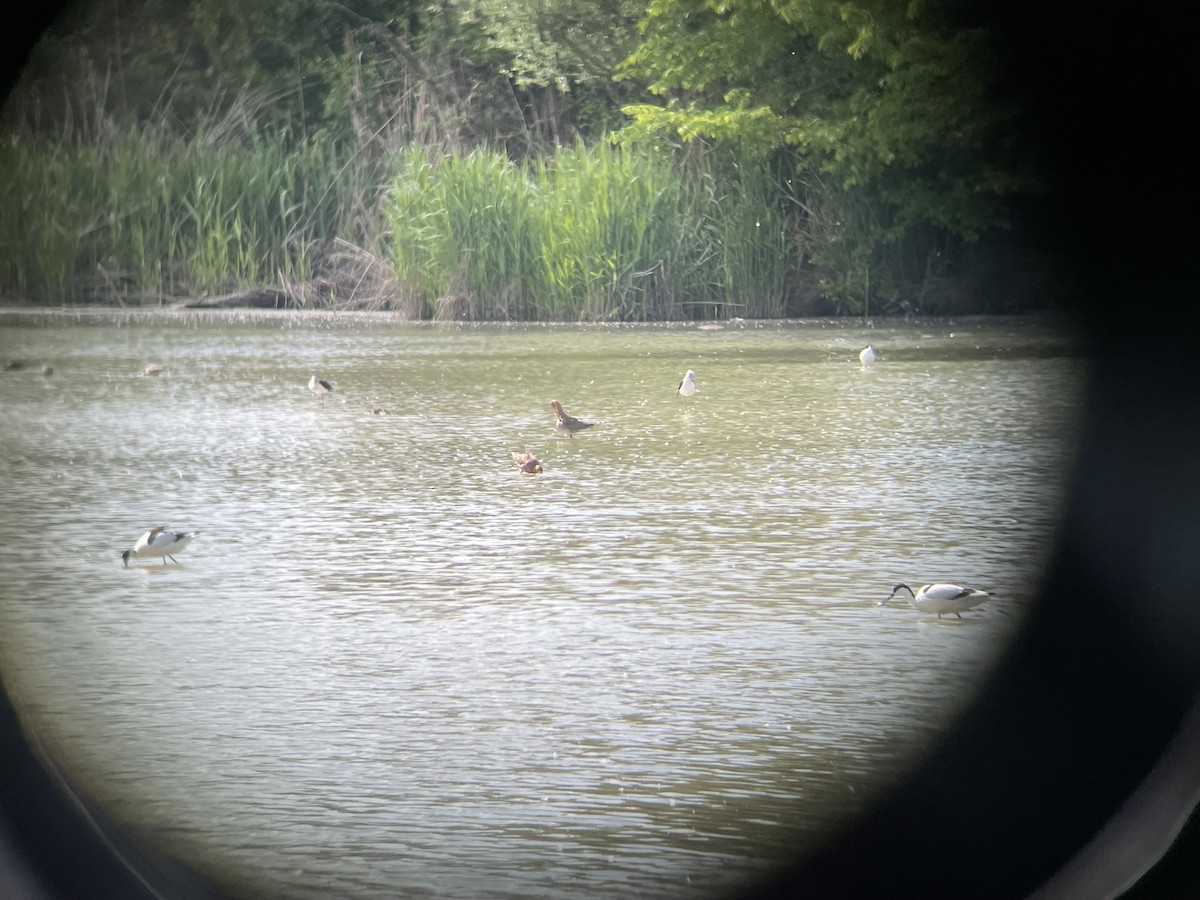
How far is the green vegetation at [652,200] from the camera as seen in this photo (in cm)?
1541

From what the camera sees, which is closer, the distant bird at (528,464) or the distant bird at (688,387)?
the distant bird at (528,464)

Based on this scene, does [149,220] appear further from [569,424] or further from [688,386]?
[569,424]

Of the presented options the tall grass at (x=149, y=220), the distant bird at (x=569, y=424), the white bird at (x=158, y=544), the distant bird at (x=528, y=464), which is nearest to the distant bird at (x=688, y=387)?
the distant bird at (x=569, y=424)

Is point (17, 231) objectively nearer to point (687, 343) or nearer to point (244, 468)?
point (687, 343)

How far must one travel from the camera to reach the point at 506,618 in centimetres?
425

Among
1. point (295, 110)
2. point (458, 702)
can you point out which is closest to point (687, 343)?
point (458, 702)

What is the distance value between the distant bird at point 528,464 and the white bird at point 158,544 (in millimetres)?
1823

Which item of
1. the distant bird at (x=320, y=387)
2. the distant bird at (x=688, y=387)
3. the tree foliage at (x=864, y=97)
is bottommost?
the distant bird at (x=320, y=387)

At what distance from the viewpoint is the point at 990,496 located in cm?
600

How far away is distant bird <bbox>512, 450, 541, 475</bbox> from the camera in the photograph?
21.5ft

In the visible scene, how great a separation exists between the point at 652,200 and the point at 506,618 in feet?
37.6

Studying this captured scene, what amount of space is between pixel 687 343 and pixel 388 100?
1081 centimetres

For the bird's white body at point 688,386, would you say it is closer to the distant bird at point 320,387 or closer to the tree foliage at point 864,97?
the distant bird at point 320,387

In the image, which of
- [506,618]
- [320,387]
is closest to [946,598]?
[506,618]
